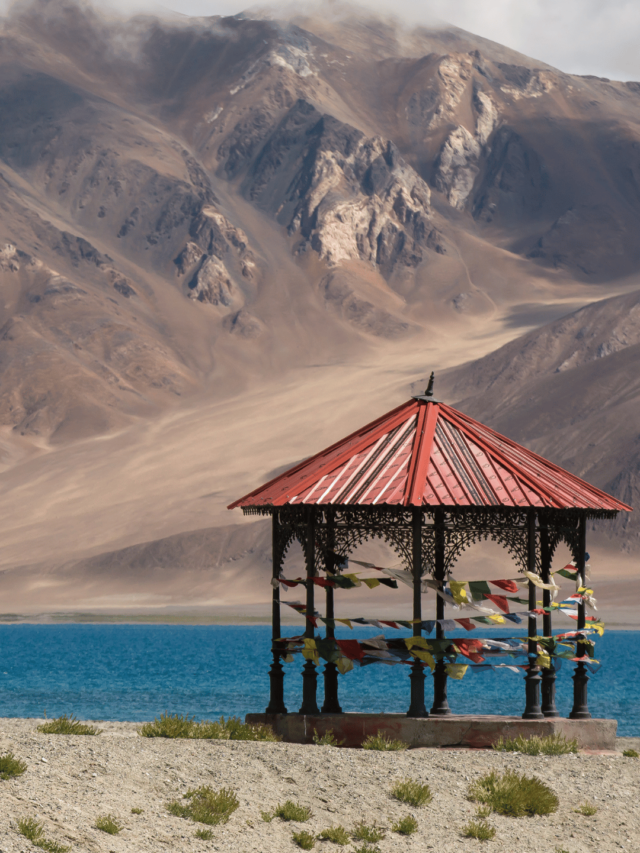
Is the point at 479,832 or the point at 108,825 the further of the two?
the point at 479,832

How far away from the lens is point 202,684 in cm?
4381

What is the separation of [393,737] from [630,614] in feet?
249

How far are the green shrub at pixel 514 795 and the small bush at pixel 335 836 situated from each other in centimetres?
186

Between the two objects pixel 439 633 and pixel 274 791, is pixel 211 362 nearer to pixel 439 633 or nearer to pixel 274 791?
pixel 439 633

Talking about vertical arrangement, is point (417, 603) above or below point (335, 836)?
above

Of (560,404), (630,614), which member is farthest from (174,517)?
(630,614)

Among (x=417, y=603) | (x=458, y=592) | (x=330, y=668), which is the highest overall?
(x=458, y=592)

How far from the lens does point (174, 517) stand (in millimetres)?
117812

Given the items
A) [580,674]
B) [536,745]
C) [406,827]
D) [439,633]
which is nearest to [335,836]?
[406,827]

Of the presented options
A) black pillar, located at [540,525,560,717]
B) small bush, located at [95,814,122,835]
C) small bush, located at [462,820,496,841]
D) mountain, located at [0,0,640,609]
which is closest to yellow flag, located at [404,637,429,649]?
black pillar, located at [540,525,560,717]

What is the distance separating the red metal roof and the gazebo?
0.07 ft

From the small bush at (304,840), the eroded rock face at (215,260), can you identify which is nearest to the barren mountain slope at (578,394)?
the eroded rock face at (215,260)

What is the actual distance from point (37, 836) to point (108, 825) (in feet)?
2.53

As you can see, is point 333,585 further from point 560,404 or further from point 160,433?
point 160,433
